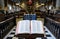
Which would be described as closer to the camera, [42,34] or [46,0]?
[42,34]

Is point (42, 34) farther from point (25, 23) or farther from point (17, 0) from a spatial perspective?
point (17, 0)

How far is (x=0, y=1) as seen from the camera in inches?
717

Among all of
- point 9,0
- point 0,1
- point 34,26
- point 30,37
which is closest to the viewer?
point 30,37

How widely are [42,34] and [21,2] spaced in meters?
20.4

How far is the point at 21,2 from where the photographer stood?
22.4 m

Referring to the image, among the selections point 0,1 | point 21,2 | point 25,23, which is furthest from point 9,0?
point 25,23

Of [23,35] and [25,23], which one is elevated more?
[25,23]

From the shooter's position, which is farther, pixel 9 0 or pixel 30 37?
pixel 9 0

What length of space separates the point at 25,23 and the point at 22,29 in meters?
0.17

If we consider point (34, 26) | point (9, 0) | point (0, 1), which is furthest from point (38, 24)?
point (9, 0)

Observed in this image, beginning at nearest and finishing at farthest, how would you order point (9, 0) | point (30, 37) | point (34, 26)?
point (30, 37) < point (34, 26) < point (9, 0)

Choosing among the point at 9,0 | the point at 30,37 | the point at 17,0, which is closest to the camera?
the point at 30,37

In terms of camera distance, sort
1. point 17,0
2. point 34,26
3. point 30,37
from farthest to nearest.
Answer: point 17,0
point 34,26
point 30,37

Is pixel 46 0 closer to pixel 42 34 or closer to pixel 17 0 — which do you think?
pixel 17 0
